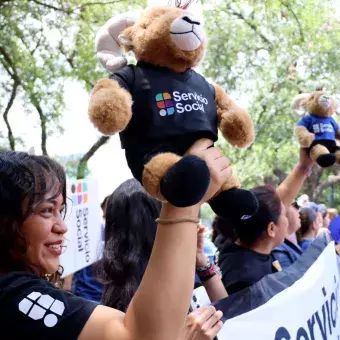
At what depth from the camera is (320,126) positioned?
2787 millimetres

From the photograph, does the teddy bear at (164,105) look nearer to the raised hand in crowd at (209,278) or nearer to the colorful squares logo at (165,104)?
the colorful squares logo at (165,104)

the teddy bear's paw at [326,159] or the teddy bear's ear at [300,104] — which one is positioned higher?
the teddy bear's ear at [300,104]

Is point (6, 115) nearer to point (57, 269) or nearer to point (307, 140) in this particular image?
point (307, 140)

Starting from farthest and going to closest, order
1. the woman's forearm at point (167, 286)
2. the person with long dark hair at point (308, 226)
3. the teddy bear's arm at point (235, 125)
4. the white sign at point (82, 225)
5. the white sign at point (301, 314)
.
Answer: the person with long dark hair at point (308, 226), the white sign at point (82, 225), the white sign at point (301, 314), the teddy bear's arm at point (235, 125), the woman's forearm at point (167, 286)

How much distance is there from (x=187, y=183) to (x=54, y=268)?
39cm

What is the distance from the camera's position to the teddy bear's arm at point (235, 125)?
51.0 inches

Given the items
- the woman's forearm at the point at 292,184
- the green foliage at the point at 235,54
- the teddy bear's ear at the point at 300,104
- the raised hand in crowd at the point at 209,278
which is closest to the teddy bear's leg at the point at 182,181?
the raised hand in crowd at the point at 209,278

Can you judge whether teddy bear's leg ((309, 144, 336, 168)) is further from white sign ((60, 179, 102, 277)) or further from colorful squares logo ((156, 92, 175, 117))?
white sign ((60, 179, 102, 277))

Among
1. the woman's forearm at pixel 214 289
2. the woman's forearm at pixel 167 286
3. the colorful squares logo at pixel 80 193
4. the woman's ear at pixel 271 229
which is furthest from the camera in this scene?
the colorful squares logo at pixel 80 193

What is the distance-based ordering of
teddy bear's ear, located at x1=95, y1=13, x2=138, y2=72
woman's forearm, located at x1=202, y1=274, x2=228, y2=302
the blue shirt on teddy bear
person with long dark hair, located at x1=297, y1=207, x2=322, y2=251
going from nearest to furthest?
teddy bear's ear, located at x1=95, y1=13, x2=138, y2=72, woman's forearm, located at x1=202, y1=274, x2=228, y2=302, the blue shirt on teddy bear, person with long dark hair, located at x1=297, y1=207, x2=322, y2=251

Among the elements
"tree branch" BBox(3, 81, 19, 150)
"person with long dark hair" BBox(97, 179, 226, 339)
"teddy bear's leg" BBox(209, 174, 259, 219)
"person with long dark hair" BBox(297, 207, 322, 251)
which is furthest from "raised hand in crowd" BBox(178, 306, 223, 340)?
"tree branch" BBox(3, 81, 19, 150)

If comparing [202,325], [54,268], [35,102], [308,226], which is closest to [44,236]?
[54,268]

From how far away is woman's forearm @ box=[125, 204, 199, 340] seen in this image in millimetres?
903

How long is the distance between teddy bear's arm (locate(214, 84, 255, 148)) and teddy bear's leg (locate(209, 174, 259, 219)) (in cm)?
14
